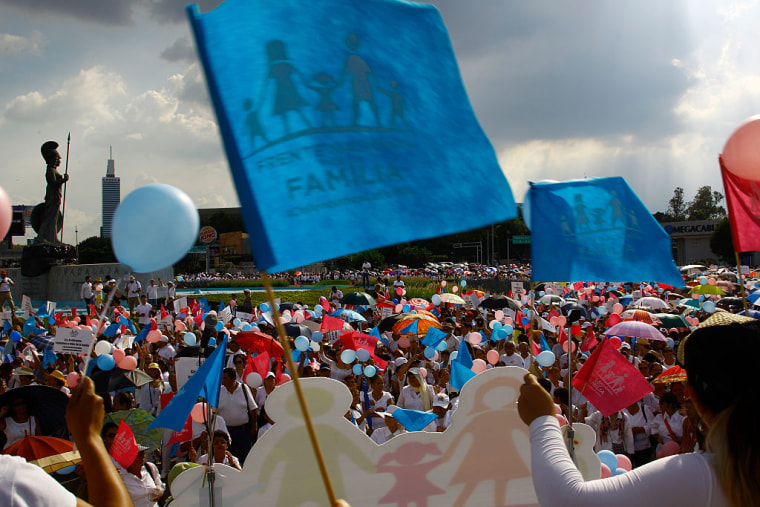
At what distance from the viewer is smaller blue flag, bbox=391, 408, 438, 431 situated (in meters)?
5.38

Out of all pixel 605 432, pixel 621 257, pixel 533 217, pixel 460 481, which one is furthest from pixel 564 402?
pixel 460 481

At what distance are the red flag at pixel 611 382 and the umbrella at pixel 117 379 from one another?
5.23m

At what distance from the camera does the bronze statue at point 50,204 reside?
22.1 metres

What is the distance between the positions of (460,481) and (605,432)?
12.7 ft

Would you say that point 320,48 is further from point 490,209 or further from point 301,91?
point 490,209

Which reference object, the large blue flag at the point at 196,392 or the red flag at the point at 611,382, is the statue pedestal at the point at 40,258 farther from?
the red flag at the point at 611,382

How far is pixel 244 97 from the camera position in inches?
83.4

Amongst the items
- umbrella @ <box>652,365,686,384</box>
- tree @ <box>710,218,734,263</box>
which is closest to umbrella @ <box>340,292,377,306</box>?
umbrella @ <box>652,365,686,384</box>

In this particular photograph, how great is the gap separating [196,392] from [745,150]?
11.5ft

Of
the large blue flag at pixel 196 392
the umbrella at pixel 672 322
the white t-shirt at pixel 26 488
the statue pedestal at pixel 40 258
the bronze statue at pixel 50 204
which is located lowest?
the umbrella at pixel 672 322

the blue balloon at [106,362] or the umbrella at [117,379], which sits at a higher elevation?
the blue balloon at [106,362]

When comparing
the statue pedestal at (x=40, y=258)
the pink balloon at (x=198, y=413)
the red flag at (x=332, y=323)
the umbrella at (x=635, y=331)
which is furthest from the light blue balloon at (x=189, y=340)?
the statue pedestal at (x=40, y=258)

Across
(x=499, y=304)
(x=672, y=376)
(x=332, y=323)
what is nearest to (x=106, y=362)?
(x=332, y=323)

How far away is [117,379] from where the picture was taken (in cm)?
735
